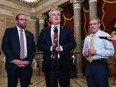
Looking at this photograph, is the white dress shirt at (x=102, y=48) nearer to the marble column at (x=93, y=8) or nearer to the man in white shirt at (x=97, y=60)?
the man in white shirt at (x=97, y=60)

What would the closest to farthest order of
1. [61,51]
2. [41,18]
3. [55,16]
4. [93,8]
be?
[61,51]
[55,16]
[93,8]
[41,18]

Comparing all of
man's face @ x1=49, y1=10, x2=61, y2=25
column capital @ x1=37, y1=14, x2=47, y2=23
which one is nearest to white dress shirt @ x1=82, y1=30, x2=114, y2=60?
man's face @ x1=49, y1=10, x2=61, y2=25

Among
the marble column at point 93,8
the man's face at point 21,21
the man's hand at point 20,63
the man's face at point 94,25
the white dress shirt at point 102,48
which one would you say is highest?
the marble column at point 93,8

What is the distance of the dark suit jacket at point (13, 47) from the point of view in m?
4.60

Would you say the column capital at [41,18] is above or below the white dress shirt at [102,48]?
above

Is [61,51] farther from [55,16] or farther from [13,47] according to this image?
[13,47]

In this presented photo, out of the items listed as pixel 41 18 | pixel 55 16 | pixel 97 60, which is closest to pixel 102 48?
pixel 97 60

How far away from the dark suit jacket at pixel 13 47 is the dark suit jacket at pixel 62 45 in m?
0.50

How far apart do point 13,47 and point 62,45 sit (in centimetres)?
101

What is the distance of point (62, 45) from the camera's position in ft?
13.8

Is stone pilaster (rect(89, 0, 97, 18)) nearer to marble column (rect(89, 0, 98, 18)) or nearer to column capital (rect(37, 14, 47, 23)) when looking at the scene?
marble column (rect(89, 0, 98, 18))

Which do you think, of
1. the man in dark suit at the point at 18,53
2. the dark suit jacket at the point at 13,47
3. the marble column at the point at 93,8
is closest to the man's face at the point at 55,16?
the man in dark suit at the point at 18,53

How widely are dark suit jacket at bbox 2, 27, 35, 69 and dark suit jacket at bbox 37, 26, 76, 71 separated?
50 centimetres

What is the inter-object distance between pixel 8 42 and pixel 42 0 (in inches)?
641
